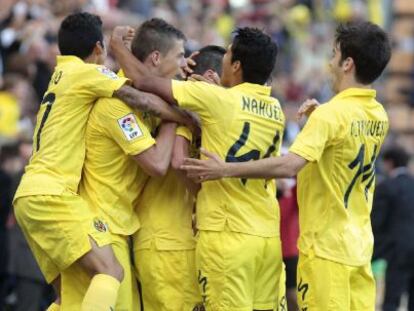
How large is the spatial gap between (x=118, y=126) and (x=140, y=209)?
0.70m

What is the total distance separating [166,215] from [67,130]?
91 cm

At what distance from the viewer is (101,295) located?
7844 millimetres

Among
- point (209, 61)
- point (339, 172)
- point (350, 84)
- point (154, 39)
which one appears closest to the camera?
point (339, 172)

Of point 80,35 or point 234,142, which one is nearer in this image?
point 234,142

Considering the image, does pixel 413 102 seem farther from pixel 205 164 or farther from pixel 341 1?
pixel 205 164

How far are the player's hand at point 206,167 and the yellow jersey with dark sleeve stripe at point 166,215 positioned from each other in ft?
1.38

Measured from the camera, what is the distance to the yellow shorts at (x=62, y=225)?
8133 millimetres

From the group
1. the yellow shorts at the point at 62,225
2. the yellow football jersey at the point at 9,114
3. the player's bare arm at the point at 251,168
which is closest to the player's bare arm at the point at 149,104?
the player's bare arm at the point at 251,168

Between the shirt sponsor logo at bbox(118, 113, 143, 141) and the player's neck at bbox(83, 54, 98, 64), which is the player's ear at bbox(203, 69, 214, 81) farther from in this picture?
the player's neck at bbox(83, 54, 98, 64)

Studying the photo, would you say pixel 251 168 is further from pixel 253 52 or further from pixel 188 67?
pixel 188 67

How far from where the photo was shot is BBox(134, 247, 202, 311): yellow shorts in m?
8.30

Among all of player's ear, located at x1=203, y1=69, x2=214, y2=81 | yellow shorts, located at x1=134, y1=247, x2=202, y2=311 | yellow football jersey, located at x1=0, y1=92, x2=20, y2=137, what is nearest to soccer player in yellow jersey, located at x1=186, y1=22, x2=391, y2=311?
yellow shorts, located at x1=134, y1=247, x2=202, y2=311

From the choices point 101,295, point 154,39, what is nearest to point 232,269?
point 101,295

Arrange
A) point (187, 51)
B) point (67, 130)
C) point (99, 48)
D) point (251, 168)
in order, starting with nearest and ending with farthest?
point (251, 168) → point (67, 130) → point (99, 48) → point (187, 51)
